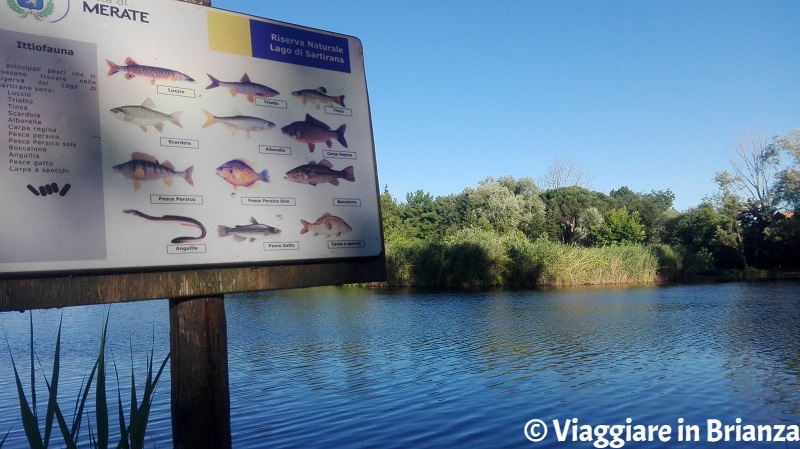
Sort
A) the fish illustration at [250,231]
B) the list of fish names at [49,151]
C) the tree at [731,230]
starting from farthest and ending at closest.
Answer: the tree at [731,230] → the fish illustration at [250,231] → the list of fish names at [49,151]

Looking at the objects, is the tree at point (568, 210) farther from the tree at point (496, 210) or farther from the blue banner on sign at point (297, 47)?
the blue banner on sign at point (297, 47)

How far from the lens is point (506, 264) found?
2847cm

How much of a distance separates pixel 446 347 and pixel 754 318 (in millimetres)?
8248

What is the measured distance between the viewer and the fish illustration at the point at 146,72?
2010 millimetres

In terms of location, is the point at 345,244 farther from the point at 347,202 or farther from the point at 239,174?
the point at 239,174

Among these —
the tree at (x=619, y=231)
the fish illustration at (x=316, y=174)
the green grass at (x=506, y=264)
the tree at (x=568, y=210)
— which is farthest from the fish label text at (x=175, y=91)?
the tree at (x=568, y=210)

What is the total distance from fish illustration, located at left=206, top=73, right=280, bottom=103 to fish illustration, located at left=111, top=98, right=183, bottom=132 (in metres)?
0.19

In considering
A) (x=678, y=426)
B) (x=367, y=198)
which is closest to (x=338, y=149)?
(x=367, y=198)

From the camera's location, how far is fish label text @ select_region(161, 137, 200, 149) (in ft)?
6.70

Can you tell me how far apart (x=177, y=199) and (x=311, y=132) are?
480 mm

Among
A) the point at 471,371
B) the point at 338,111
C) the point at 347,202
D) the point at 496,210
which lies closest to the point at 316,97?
the point at 338,111

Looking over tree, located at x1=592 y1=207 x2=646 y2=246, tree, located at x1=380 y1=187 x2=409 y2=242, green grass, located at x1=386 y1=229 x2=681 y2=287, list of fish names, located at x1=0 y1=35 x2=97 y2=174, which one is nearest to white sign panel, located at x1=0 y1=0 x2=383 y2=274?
list of fish names, located at x1=0 y1=35 x2=97 y2=174

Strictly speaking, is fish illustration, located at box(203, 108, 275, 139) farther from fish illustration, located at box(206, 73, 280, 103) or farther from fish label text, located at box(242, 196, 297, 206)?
fish label text, located at box(242, 196, 297, 206)

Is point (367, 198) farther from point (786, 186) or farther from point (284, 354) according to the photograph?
point (786, 186)
